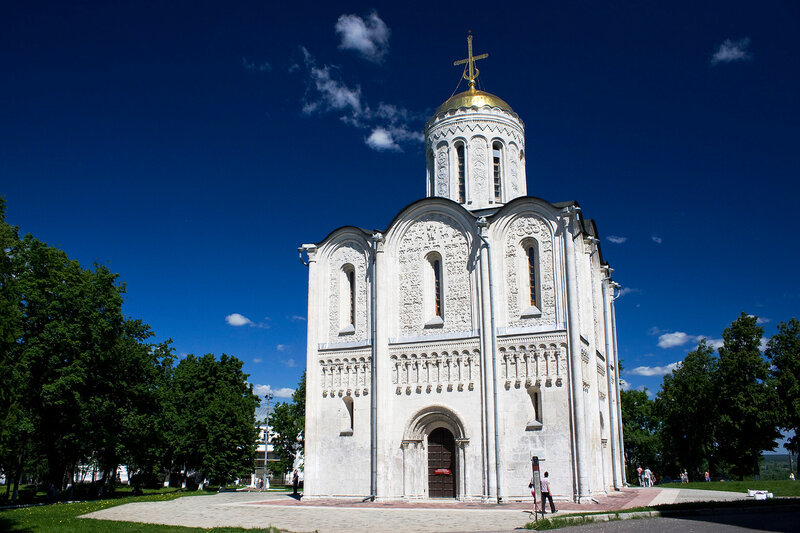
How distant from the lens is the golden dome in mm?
27531

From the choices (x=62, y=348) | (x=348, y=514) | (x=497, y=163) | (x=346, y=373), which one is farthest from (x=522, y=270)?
(x=62, y=348)

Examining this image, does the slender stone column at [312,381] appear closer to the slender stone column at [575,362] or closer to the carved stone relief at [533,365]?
the carved stone relief at [533,365]

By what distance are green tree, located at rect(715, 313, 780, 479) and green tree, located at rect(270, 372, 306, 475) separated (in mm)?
24443

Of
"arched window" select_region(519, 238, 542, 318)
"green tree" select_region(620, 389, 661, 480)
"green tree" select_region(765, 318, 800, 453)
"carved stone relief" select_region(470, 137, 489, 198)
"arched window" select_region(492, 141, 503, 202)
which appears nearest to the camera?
"arched window" select_region(519, 238, 542, 318)

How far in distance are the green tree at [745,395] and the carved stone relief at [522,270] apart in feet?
57.8

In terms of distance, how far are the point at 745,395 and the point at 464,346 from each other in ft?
63.1

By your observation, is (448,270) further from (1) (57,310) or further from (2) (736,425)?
(2) (736,425)

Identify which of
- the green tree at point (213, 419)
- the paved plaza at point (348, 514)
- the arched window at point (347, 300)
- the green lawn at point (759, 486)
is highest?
the arched window at point (347, 300)

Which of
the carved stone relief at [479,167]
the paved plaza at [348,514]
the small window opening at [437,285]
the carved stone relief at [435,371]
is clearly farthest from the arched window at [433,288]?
the paved plaza at [348,514]

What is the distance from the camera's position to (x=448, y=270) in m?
24.2

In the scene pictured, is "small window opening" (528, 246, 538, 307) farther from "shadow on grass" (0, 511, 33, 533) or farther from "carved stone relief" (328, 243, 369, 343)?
"shadow on grass" (0, 511, 33, 533)

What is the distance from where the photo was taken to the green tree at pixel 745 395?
33438 millimetres

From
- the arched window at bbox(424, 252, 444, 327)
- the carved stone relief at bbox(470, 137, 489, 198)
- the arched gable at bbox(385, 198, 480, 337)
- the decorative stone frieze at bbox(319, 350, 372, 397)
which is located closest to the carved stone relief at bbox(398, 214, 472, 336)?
the arched gable at bbox(385, 198, 480, 337)

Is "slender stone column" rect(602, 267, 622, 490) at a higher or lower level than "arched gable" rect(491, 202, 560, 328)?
lower
